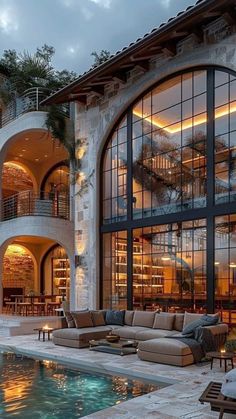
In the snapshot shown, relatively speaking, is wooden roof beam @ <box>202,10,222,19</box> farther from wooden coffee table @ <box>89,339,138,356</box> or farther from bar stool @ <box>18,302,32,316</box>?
bar stool @ <box>18,302,32,316</box>

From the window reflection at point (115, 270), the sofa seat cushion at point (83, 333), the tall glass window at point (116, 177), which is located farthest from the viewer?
the tall glass window at point (116, 177)

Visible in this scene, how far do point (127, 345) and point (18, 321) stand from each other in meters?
5.33

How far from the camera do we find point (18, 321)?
1420 cm

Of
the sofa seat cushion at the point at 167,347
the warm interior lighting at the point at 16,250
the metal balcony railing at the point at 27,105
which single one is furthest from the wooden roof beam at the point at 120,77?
the warm interior lighting at the point at 16,250

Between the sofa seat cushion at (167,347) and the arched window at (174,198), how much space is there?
2.44m

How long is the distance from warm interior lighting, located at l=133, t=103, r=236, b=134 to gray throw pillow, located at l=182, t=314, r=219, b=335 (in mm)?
4803

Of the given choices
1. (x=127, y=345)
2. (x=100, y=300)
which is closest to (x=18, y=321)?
(x=100, y=300)

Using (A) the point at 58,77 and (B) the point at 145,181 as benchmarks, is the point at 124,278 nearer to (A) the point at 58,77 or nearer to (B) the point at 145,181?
(B) the point at 145,181

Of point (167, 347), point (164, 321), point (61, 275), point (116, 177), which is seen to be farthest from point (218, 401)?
point (61, 275)

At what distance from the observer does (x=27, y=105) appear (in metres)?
18.3

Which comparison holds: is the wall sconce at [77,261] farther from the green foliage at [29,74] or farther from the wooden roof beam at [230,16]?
the wooden roof beam at [230,16]

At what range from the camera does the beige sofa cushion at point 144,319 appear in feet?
37.0

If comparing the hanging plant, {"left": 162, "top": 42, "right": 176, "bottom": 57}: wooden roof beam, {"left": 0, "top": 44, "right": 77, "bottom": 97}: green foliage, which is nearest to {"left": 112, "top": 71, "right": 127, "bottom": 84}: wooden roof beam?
{"left": 162, "top": 42, "right": 176, "bottom": 57}: wooden roof beam

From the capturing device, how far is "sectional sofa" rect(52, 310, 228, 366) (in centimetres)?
874
